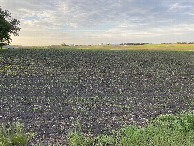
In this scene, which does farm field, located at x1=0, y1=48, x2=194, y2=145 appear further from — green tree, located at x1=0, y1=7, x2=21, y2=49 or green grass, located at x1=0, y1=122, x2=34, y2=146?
green tree, located at x1=0, y1=7, x2=21, y2=49

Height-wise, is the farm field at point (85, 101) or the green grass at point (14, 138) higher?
the farm field at point (85, 101)

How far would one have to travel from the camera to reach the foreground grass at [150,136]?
752cm

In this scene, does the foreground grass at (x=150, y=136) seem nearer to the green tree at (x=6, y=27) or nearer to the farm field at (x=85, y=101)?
the farm field at (x=85, y=101)

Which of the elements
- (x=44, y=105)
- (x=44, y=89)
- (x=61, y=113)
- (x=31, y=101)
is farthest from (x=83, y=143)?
(x=44, y=89)

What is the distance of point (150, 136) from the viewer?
25.9 feet

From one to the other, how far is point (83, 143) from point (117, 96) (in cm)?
629

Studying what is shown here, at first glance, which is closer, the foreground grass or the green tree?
the foreground grass

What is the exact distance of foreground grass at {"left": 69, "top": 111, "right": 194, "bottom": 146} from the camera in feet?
24.7

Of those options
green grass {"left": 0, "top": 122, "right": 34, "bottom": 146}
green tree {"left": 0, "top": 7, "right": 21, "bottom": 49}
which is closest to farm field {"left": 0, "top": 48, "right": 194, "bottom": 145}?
green grass {"left": 0, "top": 122, "right": 34, "bottom": 146}

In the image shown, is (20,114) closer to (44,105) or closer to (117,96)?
(44,105)

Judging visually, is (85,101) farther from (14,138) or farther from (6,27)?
(6,27)

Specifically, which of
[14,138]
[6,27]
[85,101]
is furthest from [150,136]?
[6,27]

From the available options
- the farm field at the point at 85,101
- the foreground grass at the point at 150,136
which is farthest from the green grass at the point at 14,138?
the foreground grass at the point at 150,136

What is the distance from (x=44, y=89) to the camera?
14898mm
